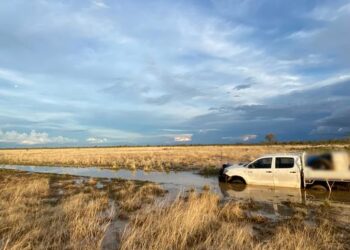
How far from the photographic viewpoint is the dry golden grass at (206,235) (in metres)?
7.82

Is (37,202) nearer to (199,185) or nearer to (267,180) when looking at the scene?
(199,185)

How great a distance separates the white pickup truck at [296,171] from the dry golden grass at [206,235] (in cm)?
646

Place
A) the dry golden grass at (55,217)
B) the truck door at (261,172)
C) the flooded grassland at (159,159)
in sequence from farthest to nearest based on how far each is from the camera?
the flooded grassland at (159,159) < the truck door at (261,172) < the dry golden grass at (55,217)

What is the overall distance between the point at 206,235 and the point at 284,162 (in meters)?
10.3

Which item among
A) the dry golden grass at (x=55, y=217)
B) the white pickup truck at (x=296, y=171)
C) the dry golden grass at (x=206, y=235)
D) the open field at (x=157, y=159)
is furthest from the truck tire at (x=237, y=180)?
the open field at (x=157, y=159)

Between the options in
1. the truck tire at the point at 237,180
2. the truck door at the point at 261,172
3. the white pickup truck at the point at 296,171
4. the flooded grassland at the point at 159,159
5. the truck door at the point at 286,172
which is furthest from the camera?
the flooded grassland at the point at 159,159

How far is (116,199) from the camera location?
1580 cm

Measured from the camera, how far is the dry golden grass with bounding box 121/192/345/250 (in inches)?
308

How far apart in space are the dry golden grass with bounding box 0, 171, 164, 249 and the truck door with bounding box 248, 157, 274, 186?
16.5 ft

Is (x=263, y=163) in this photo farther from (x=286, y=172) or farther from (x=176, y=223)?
(x=176, y=223)

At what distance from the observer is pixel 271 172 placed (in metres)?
18.6

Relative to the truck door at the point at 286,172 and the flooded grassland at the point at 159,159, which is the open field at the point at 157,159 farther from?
the truck door at the point at 286,172

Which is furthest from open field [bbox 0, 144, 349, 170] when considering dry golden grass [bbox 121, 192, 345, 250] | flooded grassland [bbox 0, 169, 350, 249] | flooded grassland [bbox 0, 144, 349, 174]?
dry golden grass [bbox 121, 192, 345, 250]

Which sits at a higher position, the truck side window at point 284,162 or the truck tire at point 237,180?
the truck side window at point 284,162
